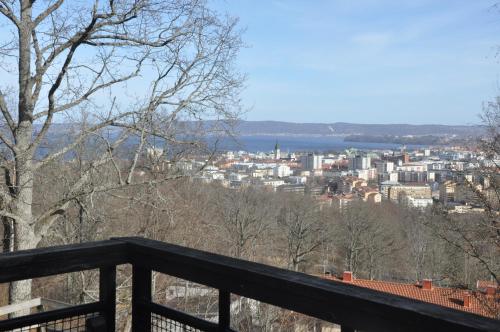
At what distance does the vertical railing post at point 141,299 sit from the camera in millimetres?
2076

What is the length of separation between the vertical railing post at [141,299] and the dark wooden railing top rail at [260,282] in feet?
0.10

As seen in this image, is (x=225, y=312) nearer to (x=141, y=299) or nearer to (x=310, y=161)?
(x=141, y=299)

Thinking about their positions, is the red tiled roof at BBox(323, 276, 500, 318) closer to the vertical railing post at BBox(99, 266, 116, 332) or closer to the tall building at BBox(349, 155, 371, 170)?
the vertical railing post at BBox(99, 266, 116, 332)

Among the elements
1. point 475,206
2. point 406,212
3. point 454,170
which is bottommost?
point 406,212

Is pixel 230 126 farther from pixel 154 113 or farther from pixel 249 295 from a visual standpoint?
pixel 249 295

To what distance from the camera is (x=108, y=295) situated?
2.07 metres

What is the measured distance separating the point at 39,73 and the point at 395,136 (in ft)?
160

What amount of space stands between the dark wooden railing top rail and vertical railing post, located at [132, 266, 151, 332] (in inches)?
1.2

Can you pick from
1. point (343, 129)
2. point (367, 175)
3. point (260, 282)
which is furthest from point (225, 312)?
point (343, 129)

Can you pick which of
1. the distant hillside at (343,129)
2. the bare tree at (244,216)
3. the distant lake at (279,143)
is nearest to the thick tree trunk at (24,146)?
the distant lake at (279,143)

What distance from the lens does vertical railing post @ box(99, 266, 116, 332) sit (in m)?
2.07

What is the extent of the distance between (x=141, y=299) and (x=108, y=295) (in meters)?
0.13

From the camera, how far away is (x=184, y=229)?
1677 centimetres

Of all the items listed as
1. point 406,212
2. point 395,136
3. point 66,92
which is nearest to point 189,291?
point 66,92
